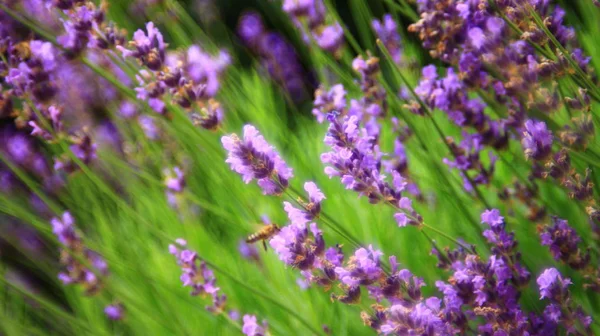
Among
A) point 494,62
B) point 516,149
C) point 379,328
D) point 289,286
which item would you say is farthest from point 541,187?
point 379,328

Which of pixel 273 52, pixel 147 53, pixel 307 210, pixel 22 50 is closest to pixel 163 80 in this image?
pixel 147 53

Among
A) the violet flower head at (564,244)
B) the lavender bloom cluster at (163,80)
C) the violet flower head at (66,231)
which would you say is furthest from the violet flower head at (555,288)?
the violet flower head at (66,231)

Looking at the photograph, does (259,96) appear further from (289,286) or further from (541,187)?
(541,187)

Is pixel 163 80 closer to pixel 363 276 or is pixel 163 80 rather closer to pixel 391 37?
pixel 363 276

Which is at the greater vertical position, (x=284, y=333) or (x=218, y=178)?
(x=218, y=178)

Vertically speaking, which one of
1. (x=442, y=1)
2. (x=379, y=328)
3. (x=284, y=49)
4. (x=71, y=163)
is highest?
(x=284, y=49)

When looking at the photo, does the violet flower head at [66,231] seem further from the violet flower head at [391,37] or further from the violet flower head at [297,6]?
the violet flower head at [391,37]

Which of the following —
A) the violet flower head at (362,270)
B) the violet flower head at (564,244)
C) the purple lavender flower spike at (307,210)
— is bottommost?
the violet flower head at (362,270)
